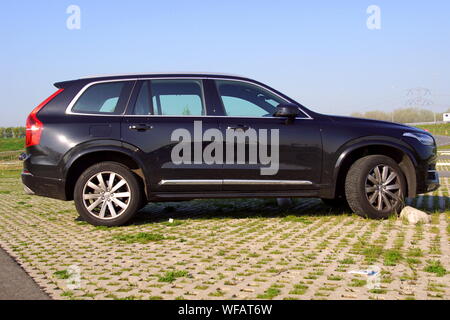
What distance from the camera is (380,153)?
7.46 m

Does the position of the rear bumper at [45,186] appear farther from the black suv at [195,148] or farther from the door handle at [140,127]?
the door handle at [140,127]

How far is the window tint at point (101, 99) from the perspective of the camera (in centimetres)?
708

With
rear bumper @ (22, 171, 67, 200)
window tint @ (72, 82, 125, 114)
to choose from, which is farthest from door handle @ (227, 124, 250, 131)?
rear bumper @ (22, 171, 67, 200)

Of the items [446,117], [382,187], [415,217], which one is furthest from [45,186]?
[446,117]

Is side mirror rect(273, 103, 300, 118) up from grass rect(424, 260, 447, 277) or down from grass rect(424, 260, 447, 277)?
up

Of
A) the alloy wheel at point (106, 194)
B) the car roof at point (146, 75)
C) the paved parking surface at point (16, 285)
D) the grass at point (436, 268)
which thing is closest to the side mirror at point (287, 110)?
the car roof at point (146, 75)

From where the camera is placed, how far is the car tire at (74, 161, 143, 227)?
22.7 ft

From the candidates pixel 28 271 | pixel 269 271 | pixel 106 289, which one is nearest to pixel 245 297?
pixel 269 271

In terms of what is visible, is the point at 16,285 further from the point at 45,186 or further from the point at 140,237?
the point at 45,186

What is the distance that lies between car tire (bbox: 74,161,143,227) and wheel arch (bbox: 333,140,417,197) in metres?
2.72

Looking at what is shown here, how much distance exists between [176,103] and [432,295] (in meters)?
4.43

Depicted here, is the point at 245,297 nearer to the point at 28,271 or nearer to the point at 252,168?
the point at 28,271

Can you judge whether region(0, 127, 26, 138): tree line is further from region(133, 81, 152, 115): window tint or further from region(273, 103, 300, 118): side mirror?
region(273, 103, 300, 118): side mirror

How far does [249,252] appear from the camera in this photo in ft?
17.4
